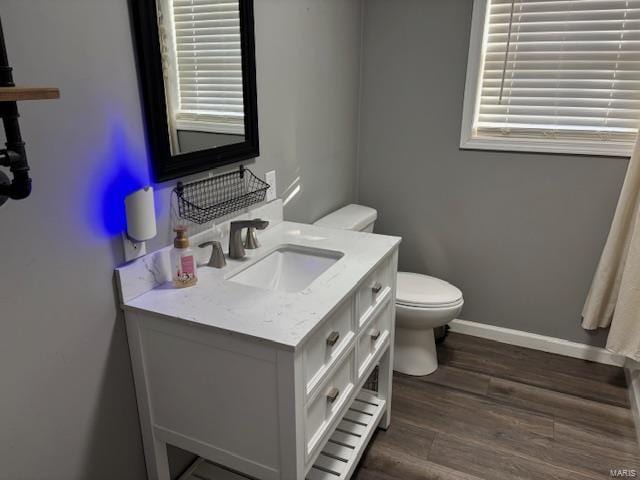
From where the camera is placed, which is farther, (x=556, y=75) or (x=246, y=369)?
(x=556, y=75)

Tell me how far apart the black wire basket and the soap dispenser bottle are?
0.43 feet

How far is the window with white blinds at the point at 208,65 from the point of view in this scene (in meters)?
1.49

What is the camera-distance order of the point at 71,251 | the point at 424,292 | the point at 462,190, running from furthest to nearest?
the point at 462,190 < the point at 424,292 < the point at 71,251

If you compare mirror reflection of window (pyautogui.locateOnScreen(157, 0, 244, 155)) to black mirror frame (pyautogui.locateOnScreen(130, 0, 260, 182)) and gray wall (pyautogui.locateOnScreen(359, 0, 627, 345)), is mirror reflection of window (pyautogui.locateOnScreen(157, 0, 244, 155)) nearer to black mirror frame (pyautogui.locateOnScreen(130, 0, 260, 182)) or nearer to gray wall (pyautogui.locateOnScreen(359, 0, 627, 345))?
black mirror frame (pyautogui.locateOnScreen(130, 0, 260, 182))

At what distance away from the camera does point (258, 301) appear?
1358mm

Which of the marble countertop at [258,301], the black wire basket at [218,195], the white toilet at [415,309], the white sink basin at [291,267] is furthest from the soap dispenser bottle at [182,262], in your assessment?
the white toilet at [415,309]

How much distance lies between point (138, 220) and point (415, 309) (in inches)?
57.4

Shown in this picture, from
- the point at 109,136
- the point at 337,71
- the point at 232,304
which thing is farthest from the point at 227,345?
the point at 337,71

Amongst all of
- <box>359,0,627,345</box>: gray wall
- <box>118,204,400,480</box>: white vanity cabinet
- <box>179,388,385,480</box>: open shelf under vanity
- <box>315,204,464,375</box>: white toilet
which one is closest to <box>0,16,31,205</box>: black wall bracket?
<box>118,204,400,480</box>: white vanity cabinet

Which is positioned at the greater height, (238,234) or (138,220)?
(138,220)

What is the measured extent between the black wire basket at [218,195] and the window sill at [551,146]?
124 cm

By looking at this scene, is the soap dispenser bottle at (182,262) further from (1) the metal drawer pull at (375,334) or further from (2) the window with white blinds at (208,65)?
(1) the metal drawer pull at (375,334)

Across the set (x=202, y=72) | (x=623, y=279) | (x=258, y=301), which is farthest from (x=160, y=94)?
(x=623, y=279)

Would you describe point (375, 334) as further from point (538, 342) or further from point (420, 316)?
point (538, 342)
